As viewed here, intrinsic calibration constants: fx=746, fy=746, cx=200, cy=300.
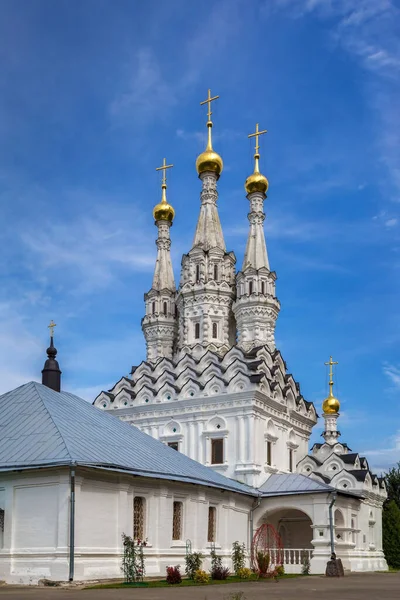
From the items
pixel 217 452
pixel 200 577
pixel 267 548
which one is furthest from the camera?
pixel 217 452

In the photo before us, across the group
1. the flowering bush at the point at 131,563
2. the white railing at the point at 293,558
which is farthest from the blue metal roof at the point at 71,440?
the white railing at the point at 293,558

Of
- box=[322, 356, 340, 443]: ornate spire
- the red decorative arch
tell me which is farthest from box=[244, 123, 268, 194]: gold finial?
the red decorative arch

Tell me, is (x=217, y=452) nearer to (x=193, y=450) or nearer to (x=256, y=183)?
(x=193, y=450)

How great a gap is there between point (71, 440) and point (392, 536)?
2861cm

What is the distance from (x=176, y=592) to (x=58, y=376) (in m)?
9.79

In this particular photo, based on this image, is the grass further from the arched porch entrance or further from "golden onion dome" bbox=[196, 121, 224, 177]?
"golden onion dome" bbox=[196, 121, 224, 177]

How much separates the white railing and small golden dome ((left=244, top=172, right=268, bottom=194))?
19.5 meters

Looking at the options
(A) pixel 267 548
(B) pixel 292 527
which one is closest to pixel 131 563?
(A) pixel 267 548

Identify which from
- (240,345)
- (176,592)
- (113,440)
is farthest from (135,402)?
(176,592)

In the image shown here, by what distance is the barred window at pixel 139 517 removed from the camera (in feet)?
66.5

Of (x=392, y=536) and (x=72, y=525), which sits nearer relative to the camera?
(x=72, y=525)

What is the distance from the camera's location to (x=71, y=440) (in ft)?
62.1

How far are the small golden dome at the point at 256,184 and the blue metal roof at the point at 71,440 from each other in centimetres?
1959

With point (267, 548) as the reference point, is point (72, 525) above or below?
above
